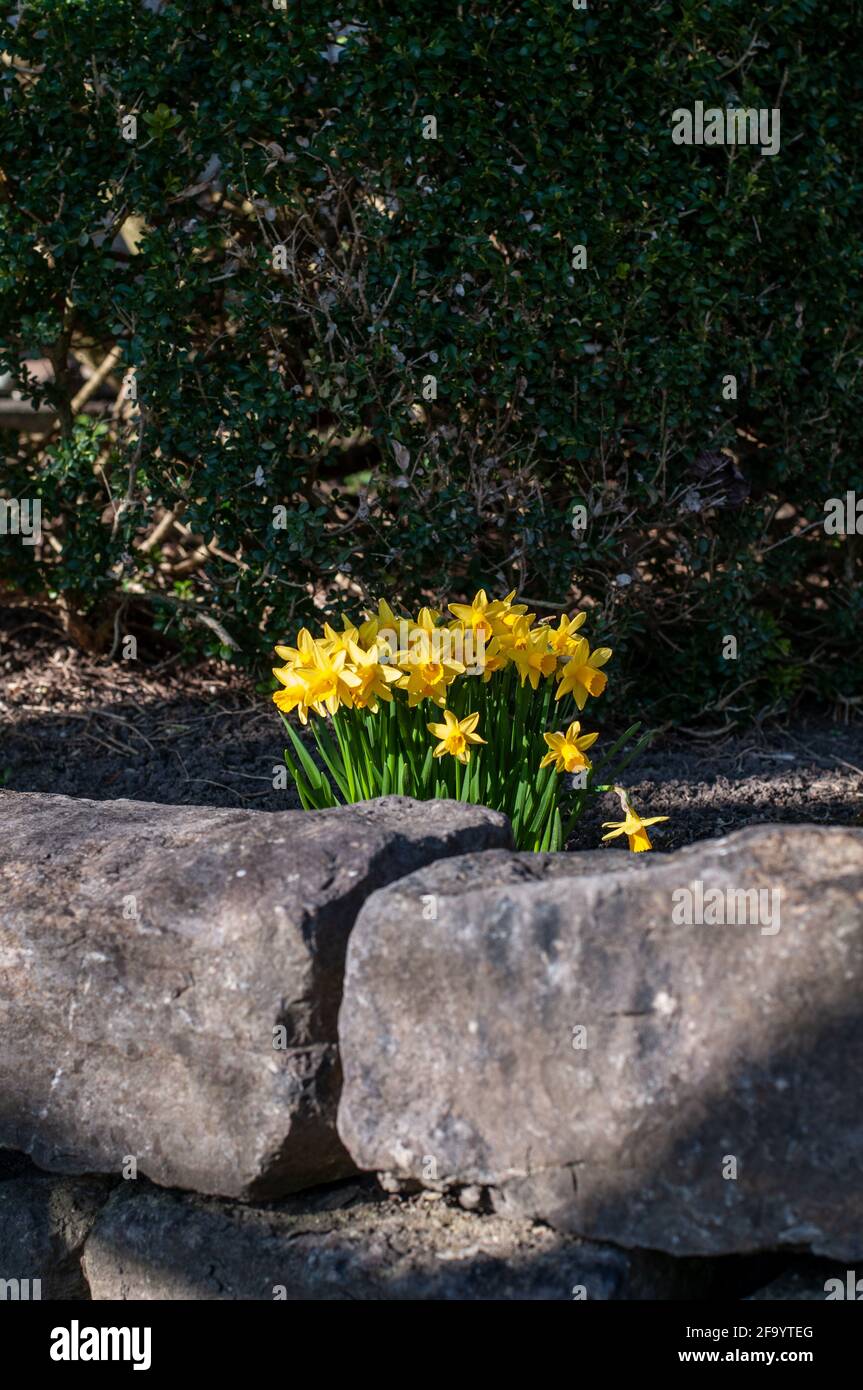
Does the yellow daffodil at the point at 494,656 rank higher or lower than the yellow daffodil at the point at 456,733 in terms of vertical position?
higher

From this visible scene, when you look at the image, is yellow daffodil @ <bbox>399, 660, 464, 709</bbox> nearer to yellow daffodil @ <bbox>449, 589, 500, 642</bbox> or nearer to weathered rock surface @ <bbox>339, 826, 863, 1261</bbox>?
yellow daffodil @ <bbox>449, 589, 500, 642</bbox>

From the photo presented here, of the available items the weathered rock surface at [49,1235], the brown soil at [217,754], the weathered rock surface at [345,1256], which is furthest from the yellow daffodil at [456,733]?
the weathered rock surface at [49,1235]

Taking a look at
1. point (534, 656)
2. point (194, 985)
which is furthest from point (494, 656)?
point (194, 985)

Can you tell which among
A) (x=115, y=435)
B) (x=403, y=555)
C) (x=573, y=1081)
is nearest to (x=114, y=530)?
(x=115, y=435)

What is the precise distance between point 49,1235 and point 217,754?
5.27 feet

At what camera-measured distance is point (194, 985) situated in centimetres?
234

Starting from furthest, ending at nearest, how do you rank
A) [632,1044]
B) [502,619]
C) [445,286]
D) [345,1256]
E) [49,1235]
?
[445,286]
[502,619]
[49,1235]
[345,1256]
[632,1044]

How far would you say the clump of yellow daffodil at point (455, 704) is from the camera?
9.41ft

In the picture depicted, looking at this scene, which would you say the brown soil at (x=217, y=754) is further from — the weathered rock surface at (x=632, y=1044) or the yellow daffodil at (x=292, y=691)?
the weathered rock surface at (x=632, y=1044)

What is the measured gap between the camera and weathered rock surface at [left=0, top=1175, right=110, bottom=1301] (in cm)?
260

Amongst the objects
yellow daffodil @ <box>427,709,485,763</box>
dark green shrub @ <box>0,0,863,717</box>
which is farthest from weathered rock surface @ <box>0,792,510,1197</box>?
dark green shrub @ <box>0,0,863,717</box>

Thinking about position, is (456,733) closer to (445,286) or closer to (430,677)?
(430,677)

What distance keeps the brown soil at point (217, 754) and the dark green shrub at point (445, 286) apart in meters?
0.26

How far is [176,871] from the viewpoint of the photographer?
241 centimetres
